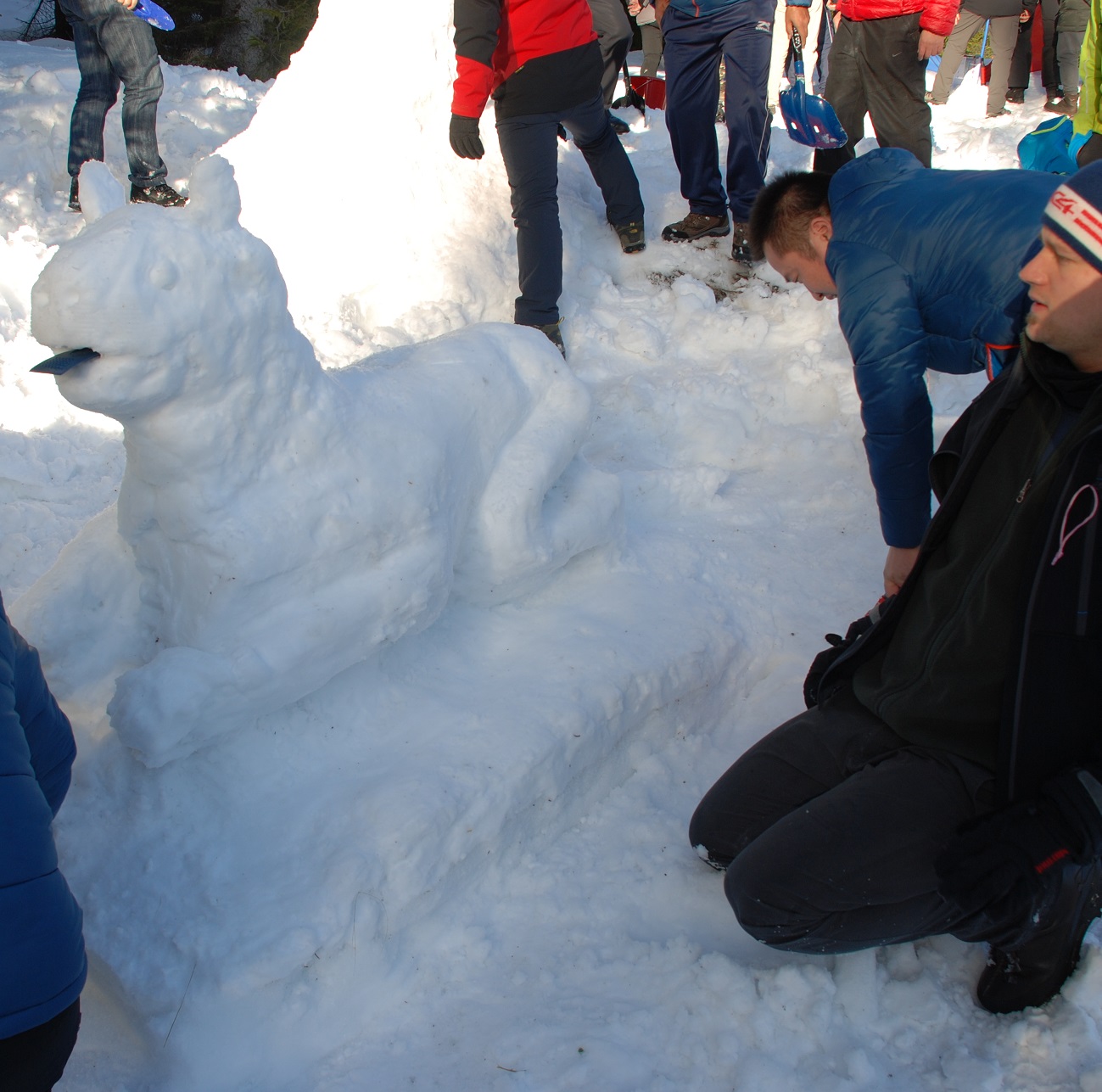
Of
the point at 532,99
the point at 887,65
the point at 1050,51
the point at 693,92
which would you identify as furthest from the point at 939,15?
the point at 1050,51

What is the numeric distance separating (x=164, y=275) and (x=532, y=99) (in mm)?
2514

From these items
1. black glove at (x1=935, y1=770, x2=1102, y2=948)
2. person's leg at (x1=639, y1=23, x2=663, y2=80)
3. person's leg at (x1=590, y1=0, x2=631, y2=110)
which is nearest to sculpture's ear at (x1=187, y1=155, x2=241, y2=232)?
black glove at (x1=935, y1=770, x2=1102, y2=948)

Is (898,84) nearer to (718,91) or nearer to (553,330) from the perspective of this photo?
(718,91)

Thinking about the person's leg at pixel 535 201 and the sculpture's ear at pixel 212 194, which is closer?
the sculpture's ear at pixel 212 194

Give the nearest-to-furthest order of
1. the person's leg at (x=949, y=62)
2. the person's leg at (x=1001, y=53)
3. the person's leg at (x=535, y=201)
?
the person's leg at (x=535, y=201)
the person's leg at (x=1001, y=53)
the person's leg at (x=949, y=62)

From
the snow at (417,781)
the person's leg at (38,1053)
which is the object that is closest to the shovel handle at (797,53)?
the snow at (417,781)

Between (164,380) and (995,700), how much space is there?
1733 mm

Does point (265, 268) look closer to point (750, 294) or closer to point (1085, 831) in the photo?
point (1085, 831)

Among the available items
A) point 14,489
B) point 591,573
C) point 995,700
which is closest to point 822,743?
point 995,700

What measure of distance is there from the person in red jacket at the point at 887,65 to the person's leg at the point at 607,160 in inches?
36.3

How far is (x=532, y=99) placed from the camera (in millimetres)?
3713

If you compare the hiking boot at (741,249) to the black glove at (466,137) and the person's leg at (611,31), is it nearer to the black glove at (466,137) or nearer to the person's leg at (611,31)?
the black glove at (466,137)

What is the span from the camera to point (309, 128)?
13.7ft

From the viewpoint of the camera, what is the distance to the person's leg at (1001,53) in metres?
A: 7.97
